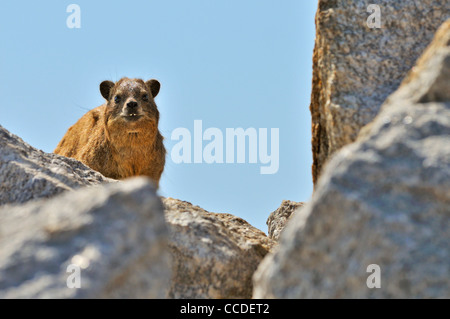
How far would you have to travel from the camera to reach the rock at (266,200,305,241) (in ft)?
21.8

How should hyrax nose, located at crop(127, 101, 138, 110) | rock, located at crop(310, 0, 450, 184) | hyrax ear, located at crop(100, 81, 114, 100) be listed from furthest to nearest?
hyrax ear, located at crop(100, 81, 114, 100) < hyrax nose, located at crop(127, 101, 138, 110) < rock, located at crop(310, 0, 450, 184)

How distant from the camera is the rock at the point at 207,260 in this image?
4.25 meters

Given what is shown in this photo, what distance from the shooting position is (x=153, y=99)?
1162cm

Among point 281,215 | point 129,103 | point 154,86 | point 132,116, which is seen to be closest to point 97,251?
point 281,215

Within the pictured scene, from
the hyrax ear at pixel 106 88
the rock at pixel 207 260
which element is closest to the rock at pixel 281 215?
the rock at pixel 207 260

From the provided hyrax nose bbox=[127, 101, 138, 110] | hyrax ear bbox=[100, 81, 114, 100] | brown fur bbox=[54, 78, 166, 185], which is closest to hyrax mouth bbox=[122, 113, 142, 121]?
brown fur bbox=[54, 78, 166, 185]

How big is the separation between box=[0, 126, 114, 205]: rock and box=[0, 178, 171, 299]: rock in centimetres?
178

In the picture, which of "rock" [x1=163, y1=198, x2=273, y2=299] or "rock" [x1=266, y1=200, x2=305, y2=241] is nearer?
"rock" [x1=163, y1=198, x2=273, y2=299]

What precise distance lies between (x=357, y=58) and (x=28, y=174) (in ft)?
7.57

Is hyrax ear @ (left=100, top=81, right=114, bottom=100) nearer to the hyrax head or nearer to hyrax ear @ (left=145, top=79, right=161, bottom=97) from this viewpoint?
the hyrax head

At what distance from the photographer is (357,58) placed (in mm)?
4531

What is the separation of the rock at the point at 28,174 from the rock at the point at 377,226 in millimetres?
2145

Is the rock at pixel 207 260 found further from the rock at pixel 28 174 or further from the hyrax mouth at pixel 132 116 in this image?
the hyrax mouth at pixel 132 116

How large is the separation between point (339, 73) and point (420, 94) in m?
1.21
